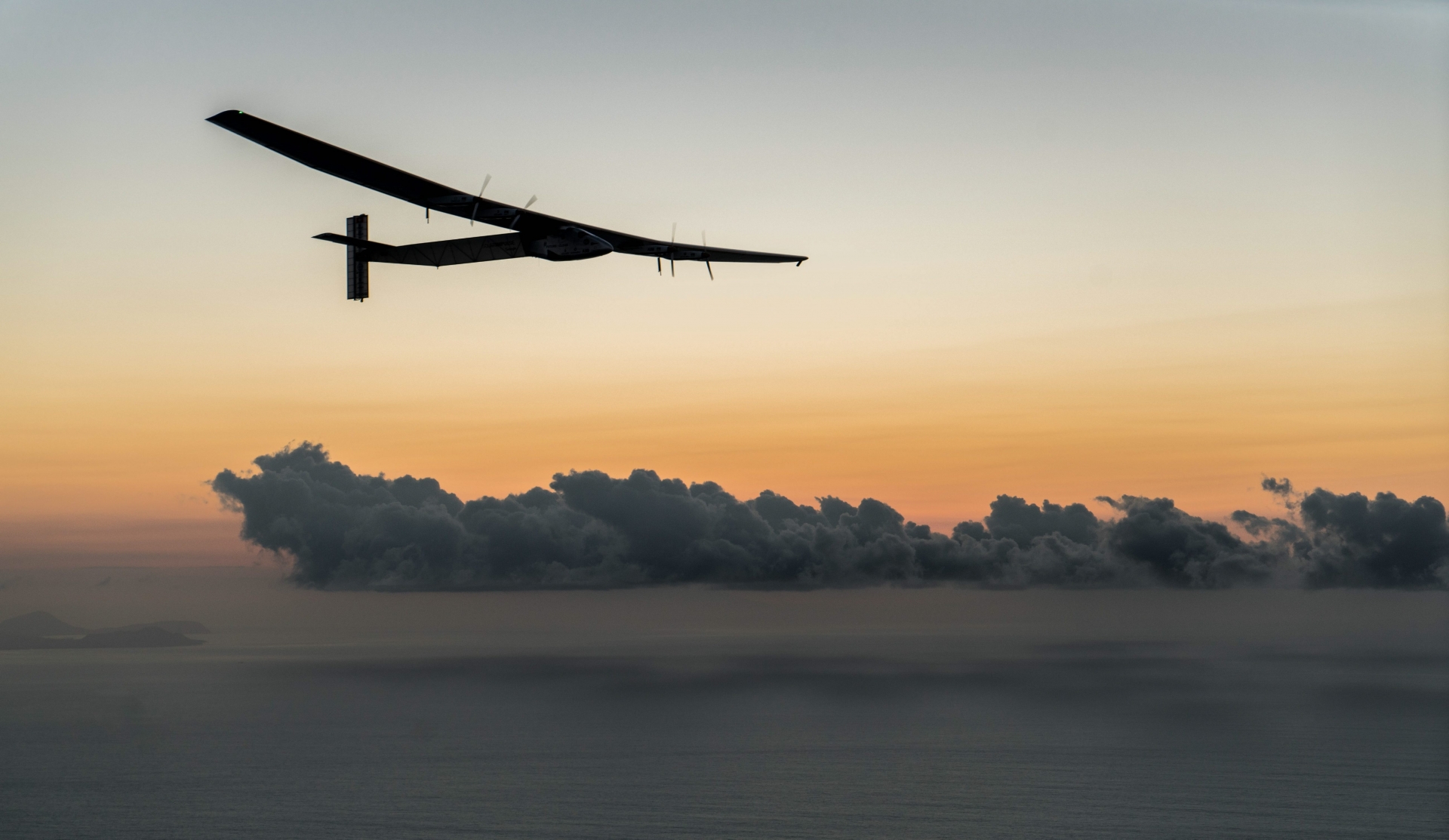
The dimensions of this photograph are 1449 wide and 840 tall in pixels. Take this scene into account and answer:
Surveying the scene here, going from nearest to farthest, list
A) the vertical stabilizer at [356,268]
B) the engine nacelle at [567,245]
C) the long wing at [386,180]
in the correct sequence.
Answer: the long wing at [386,180]
the engine nacelle at [567,245]
the vertical stabilizer at [356,268]

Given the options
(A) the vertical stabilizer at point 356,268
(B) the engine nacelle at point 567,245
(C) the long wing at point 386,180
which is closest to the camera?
(C) the long wing at point 386,180

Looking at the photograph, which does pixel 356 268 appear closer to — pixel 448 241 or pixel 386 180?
pixel 448 241

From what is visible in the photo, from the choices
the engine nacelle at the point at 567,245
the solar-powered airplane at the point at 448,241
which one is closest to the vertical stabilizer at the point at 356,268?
the solar-powered airplane at the point at 448,241

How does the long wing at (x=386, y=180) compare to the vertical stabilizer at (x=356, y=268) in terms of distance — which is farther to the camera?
the vertical stabilizer at (x=356, y=268)

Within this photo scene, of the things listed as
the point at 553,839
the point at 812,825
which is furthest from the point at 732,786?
the point at 553,839

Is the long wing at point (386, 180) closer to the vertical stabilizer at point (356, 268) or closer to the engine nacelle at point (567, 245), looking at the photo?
the engine nacelle at point (567, 245)

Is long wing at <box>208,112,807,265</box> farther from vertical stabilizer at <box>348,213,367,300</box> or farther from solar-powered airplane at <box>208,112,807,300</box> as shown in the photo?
vertical stabilizer at <box>348,213,367,300</box>
